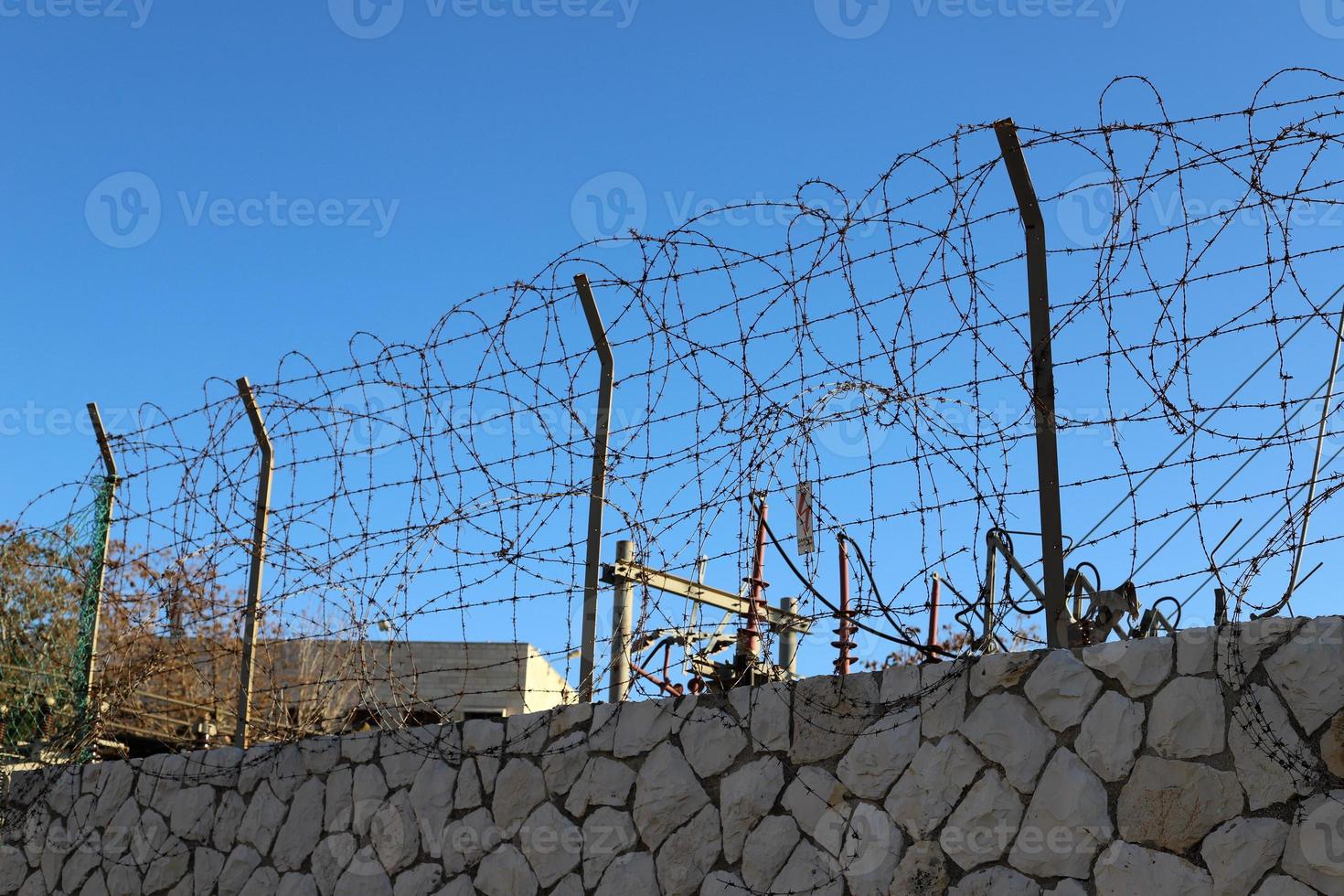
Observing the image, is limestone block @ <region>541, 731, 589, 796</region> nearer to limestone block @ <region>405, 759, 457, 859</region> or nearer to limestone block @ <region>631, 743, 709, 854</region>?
limestone block @ <region>631, 743, 709, 854</region>

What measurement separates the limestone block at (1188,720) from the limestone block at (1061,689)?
200 mm

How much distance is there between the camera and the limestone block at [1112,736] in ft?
12.6

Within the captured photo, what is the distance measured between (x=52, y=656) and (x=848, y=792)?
4.88 metres

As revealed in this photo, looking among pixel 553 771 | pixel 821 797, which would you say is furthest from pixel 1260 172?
pixel 553 771

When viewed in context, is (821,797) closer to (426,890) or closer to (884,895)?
(884,895)

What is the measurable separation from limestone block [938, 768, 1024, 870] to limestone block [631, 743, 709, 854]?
96 cm

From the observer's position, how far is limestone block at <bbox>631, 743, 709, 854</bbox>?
480 cm

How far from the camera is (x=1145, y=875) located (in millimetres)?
3703

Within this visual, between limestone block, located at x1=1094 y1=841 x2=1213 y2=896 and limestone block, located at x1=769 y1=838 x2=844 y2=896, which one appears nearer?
limestone block, located at x1=1094 y1=841 x2=1213 y2=896

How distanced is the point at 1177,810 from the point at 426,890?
2.88m

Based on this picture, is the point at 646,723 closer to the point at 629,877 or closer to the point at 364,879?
the point at 629,877

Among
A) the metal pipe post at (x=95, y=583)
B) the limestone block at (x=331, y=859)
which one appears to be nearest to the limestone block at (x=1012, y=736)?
the limestone block at (x=331, y=859)

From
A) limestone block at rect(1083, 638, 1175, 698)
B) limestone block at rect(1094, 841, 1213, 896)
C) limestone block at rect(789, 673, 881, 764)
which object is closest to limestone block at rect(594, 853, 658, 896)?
limestone block at rect(789, 673, 881, 764)

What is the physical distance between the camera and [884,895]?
4.18 m
